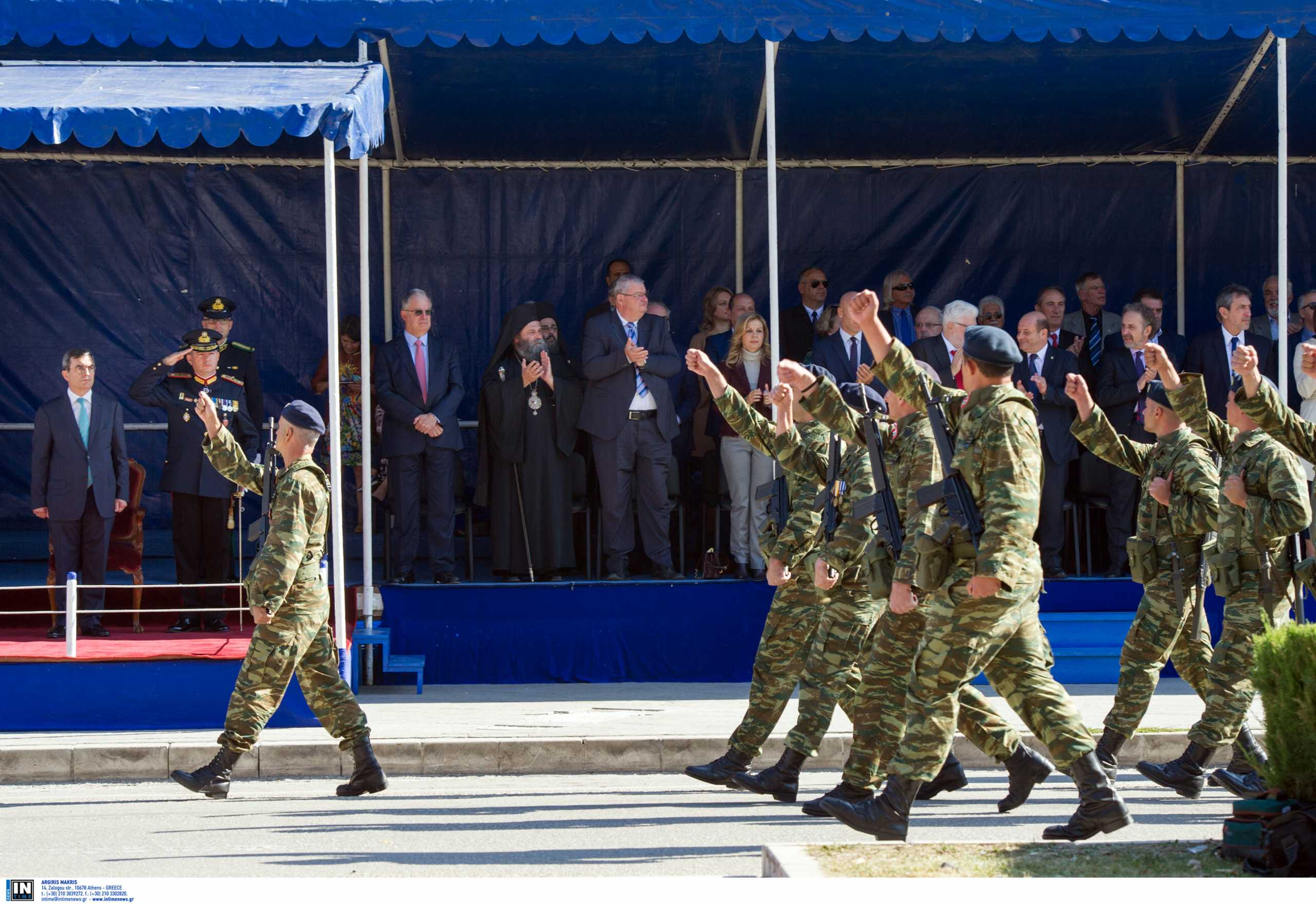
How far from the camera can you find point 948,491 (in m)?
6.59

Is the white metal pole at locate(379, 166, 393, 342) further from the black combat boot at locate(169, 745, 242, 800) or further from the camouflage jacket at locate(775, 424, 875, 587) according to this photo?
the camouflage jacket at locate(775, 424, 875, 587)

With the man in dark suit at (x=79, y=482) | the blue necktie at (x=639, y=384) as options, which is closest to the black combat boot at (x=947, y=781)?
the blue necktie at (x=639, y=384)

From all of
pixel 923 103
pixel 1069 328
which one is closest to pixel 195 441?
pixel 923 103

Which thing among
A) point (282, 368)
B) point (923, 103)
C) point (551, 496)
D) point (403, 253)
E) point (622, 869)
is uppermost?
point (923, 103)

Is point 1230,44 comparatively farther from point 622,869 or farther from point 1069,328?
point 622,869

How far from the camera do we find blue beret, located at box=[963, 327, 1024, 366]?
6.60 metres

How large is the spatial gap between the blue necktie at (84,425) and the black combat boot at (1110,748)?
692 centimetres

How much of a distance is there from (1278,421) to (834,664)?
7.80 feet

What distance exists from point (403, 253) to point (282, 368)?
4.51 ft

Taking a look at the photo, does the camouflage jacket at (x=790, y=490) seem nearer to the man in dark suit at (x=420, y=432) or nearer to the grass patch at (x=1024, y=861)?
the grass patch at (x=1024, y=861)

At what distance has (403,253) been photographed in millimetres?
14055

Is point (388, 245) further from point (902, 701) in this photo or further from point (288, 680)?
point (902, 701)

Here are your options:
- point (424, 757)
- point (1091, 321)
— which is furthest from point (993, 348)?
point (1091, 321)

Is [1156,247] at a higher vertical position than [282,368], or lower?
higher
